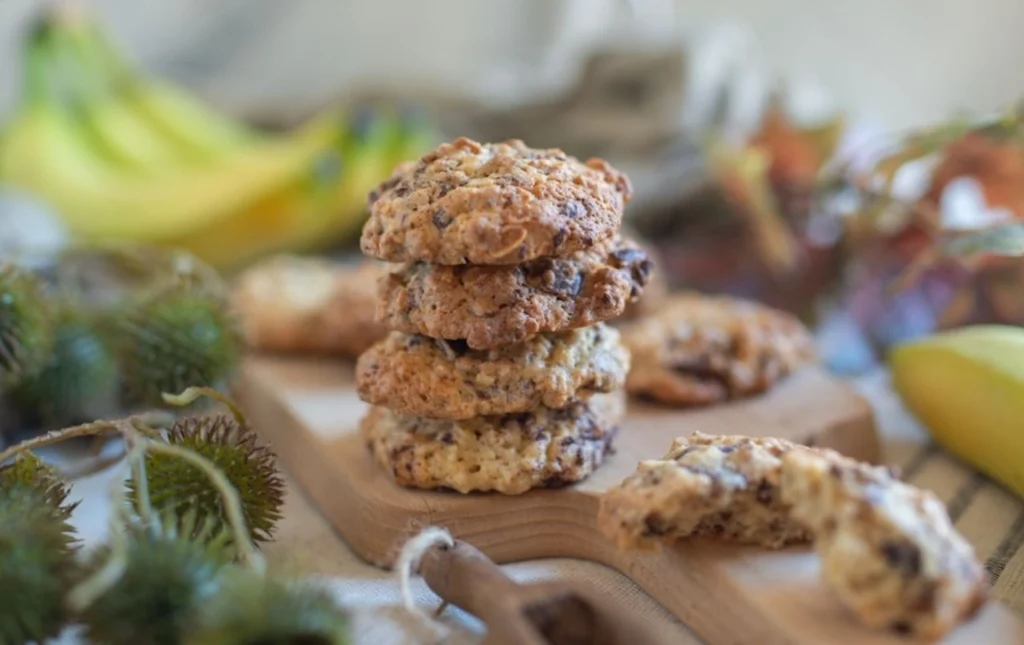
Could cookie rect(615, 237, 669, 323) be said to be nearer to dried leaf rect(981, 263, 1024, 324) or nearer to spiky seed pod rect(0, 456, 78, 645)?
dried leaf rect(981, 263, 1024, 324)

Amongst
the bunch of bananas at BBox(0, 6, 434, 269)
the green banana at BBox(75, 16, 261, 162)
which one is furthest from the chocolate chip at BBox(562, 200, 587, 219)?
the green banana at BBox(75, 16, 261, 162)

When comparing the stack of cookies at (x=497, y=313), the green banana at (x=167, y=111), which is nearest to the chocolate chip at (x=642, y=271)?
the stack of cookies at (x=497, y=313)

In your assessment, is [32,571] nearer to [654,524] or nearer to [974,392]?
[654,524]

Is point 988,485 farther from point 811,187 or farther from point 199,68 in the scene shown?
point 199,68

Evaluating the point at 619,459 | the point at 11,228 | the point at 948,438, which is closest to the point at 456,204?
the point at 619,459

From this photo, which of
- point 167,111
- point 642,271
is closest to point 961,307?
point 642,271
